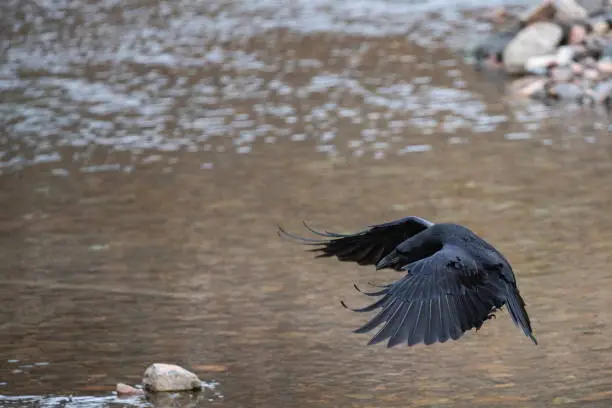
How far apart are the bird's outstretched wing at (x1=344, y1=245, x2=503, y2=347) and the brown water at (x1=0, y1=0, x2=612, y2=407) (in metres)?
1.21

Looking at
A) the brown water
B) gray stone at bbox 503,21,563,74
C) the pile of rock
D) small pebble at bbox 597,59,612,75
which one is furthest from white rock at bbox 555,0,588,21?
small pebble at bbox 597,59,612,75

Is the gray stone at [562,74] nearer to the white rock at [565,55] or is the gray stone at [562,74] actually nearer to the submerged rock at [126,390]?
the white rock at [565,55]

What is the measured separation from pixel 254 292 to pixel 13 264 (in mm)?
2442

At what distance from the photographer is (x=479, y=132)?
1557 centimetres

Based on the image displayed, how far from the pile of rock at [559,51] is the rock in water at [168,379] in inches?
433

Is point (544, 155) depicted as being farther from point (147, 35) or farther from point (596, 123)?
point (147, 35)

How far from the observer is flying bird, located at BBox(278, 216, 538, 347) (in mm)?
5941

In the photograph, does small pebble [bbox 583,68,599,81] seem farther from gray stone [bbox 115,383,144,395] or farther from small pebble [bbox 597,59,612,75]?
gray stone [bbox 115,383,144,395]

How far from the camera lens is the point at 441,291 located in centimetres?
614

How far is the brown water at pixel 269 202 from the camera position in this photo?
316 inches

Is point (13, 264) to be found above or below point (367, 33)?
above

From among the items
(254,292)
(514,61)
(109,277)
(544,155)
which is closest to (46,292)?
(109,277)

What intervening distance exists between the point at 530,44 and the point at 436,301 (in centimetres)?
1412

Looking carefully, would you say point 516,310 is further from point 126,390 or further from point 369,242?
point 126,390
